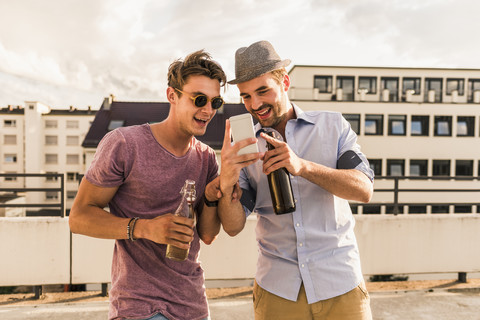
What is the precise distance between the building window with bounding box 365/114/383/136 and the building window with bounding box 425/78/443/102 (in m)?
Answer: 5.54

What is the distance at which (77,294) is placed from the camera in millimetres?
4941

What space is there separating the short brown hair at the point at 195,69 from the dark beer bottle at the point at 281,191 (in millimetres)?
507

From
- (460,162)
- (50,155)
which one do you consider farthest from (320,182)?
(50,155)

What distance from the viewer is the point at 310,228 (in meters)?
1.96

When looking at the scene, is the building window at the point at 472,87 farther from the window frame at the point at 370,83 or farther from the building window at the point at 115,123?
the building window at the point at 115,123

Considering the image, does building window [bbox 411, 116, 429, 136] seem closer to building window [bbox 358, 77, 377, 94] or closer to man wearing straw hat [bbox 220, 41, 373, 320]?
building window [bbox 358, 77, 377, 94]

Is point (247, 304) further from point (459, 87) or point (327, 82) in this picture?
point (459, 87)

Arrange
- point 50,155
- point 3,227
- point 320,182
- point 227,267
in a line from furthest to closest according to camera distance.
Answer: point 50,155 → point 227,267 → point 3,227 → point 320,182

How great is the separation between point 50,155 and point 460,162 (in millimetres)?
64842

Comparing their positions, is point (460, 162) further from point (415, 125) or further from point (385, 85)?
point (385, 85)

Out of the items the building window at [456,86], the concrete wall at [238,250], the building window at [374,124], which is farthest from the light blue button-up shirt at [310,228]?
the building window at [456,86]

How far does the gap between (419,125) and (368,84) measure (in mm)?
6993

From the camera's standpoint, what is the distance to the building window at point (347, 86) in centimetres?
3519

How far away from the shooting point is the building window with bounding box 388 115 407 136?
3575 centimetres
